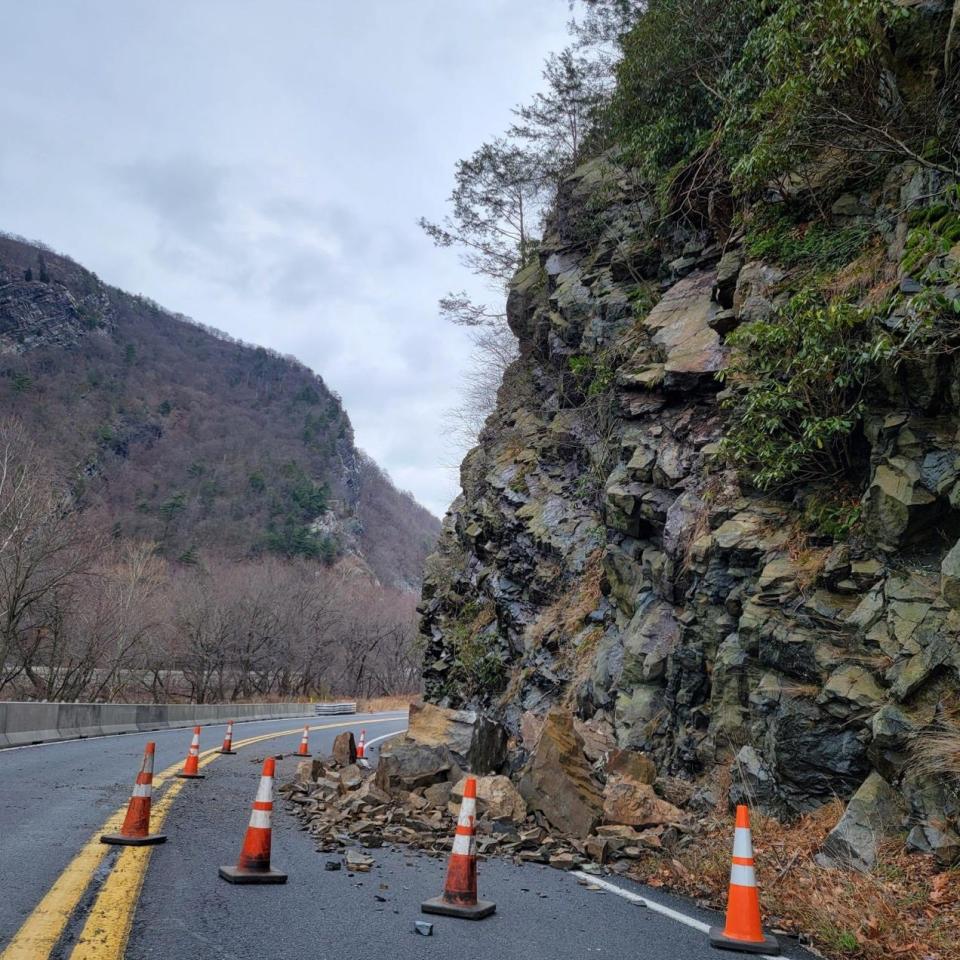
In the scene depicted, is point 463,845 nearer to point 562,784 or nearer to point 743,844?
point 743,844

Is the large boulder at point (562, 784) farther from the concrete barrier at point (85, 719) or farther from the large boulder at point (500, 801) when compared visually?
the concrete barrier at point (85, 719)

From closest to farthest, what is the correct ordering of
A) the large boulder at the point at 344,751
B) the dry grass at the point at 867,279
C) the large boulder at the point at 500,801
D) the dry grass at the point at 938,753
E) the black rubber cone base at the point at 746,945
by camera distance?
the black rubber cone base at the point at 746,945 < the dry grass at the point at 938,753 < the large boulder at the point at 500,801 < the dry grass at the point at 867,279 < the large boulder at the point at 344,751

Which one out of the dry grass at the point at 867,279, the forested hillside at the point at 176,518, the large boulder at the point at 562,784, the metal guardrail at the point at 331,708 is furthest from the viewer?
the metal guardrail at the point at 331,708

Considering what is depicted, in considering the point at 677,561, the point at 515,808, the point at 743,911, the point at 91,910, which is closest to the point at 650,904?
the point at 743,911

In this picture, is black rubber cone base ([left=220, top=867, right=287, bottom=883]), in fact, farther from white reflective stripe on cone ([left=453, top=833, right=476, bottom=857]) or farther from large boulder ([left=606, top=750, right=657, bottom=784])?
large boulder ([left=606, top=750, right=657, bottom=784])

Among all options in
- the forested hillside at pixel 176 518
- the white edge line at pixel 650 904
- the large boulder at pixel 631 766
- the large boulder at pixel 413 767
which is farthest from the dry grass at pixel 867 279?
the forested hillside at pixel 176 518

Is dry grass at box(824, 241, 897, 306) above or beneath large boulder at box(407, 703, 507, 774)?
above

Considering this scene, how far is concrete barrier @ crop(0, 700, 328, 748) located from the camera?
15.3m

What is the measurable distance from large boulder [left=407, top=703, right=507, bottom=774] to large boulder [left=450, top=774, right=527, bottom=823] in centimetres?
189

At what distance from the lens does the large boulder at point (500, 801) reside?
329 inches

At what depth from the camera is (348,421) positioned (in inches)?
5955

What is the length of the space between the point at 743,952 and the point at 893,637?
11.9ft

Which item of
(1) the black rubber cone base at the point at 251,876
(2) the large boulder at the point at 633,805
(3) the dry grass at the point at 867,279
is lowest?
(1) the black rubber cone base at the point at 251,876

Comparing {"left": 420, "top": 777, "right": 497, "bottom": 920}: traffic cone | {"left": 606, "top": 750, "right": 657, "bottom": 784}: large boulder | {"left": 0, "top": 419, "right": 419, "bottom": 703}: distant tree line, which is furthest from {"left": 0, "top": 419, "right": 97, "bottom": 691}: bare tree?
{"left": 420, "top": 777, "right": 497, "bottom": 920}: traffic cone
